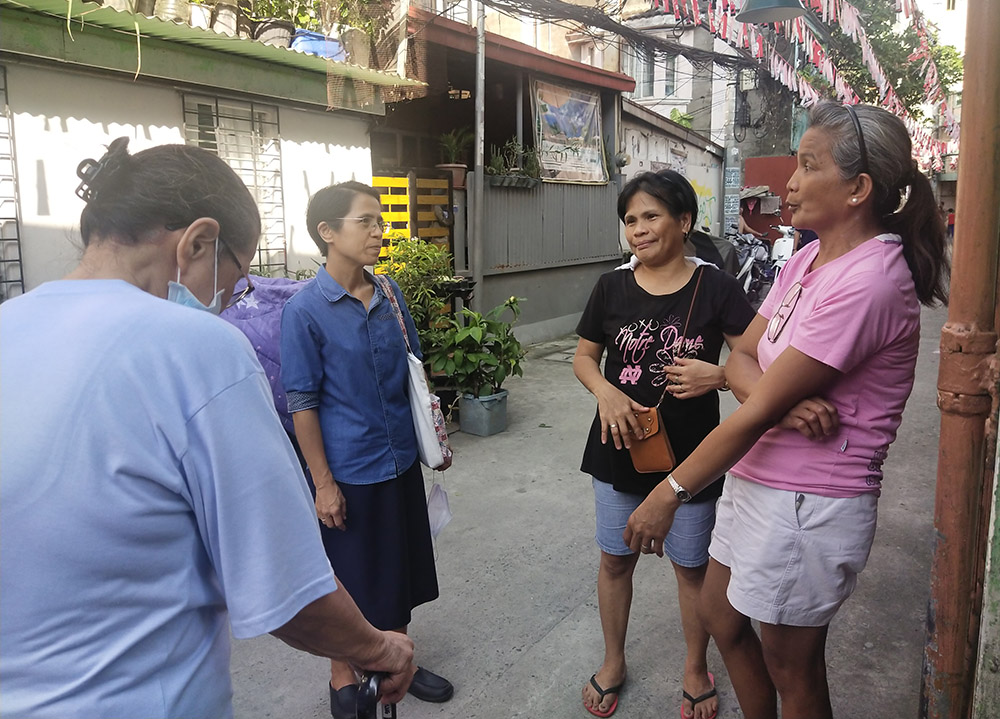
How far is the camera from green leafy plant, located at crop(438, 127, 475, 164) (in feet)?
25.9

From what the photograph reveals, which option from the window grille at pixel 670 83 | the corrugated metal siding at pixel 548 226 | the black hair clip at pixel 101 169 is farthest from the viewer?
the window grille at pixel 670 83

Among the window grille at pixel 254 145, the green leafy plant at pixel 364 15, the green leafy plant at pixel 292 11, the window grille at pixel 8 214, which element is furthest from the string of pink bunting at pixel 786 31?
the window grille at pixel 8 214

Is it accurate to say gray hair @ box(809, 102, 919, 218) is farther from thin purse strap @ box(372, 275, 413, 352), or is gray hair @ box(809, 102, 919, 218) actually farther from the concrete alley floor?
the concrete alley floor

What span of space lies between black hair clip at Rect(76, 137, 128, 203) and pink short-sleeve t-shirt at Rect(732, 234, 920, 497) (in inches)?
51.5

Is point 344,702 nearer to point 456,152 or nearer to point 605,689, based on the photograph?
point 605,689

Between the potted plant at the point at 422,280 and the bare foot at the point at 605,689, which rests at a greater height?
the potted plant at the point at 422,280

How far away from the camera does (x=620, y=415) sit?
7.17 feet

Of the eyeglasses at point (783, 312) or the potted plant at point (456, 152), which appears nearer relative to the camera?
the eyeglasses at point (783, 312)

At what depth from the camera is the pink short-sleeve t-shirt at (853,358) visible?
1.50m

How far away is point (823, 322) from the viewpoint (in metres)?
1.51

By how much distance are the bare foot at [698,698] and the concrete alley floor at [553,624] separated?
58mm

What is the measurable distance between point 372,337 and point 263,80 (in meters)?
3.94

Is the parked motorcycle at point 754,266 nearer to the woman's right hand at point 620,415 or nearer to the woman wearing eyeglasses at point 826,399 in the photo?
the woman's right hand at point 620,415

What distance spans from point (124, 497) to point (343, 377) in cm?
130
